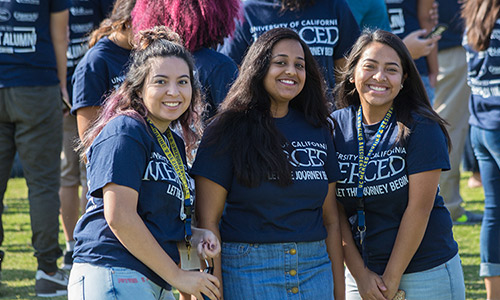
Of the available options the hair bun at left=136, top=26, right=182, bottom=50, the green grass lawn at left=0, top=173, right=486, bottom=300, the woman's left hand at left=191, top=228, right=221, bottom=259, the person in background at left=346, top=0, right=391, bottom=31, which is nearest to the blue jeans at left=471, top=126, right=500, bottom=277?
the green grass lawn at left=0, top=173, right=486, bottom=300

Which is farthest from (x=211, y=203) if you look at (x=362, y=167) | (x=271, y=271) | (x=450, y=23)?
(x=450, y=23)

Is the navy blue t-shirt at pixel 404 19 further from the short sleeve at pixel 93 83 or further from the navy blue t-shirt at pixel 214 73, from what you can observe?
the short sleeve at pixel 93 83

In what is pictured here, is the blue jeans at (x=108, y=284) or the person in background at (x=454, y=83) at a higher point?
the blue jeans at (x=108, y=284)

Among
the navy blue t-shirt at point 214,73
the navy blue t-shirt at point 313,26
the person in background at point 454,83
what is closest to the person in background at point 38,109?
the navy blue t-shirt at point 313,26

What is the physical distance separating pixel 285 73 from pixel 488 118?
2.03 m

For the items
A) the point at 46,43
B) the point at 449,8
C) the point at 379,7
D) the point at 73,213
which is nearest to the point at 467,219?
the point at 449,8

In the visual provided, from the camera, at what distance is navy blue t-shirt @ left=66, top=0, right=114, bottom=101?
5.60 metres

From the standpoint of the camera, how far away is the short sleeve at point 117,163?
267cm

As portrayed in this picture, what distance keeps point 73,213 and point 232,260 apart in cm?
286

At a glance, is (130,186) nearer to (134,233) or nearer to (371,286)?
(134,233)

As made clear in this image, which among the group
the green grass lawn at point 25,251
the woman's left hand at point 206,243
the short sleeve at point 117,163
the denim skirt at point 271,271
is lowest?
the green grass lawn at point 25,251

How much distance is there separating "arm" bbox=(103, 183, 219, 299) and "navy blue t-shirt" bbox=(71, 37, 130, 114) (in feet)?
4.11

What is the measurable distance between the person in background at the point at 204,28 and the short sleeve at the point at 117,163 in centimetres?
86

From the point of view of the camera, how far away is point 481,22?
15.4ft
